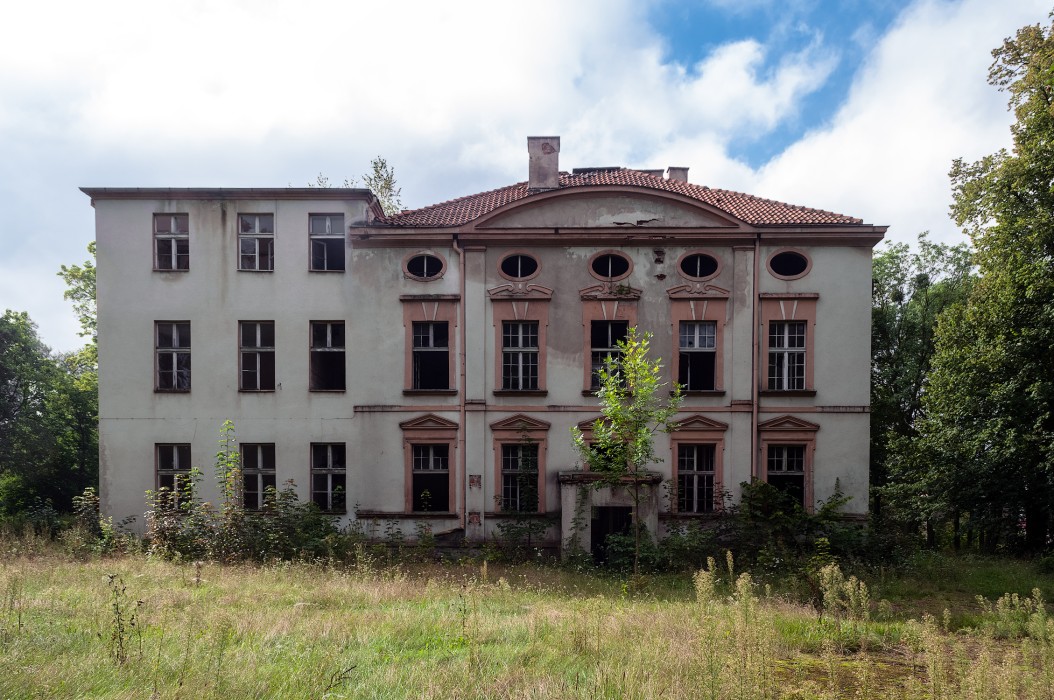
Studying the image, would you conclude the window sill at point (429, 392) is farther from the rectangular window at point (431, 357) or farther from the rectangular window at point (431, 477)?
the rectangular window at point (431, 477)

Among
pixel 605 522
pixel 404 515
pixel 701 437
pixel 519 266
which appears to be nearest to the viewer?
pixel 605 522

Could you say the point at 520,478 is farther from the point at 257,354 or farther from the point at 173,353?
the point at 173,353

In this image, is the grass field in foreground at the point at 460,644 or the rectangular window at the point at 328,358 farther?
the rectangular window at the point at 328,358

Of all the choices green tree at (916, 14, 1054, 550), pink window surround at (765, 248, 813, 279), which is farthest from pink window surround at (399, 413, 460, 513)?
green tree at (916, 14, 1054, 550)

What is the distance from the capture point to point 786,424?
17.2m

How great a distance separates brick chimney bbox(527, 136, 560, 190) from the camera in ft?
62.4

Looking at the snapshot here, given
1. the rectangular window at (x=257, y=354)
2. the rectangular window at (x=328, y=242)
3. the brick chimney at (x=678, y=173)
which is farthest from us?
the brick chimney at (x=678, y=173)

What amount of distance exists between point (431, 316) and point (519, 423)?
395 cm

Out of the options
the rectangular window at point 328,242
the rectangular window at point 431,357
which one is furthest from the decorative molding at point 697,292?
the rectangular window at point 328,242

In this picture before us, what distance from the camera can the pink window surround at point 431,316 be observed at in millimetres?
17578

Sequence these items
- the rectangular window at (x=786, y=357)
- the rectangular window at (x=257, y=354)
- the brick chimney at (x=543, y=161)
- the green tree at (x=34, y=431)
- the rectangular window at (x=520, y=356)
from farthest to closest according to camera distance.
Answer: the green tree at (x=34, y=431) < the brick chimney at (x=543, y=161) < the rectangular window at (x=257, y=354) < the rectangular window at (x=520, y=356) < the rectangular window at (x=786, y=357)

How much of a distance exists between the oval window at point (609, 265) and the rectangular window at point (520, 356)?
7.78 ft

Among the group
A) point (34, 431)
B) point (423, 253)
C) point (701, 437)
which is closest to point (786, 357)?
point (701, 437)

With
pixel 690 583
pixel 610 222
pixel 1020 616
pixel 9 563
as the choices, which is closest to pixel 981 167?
pixel 610 222
